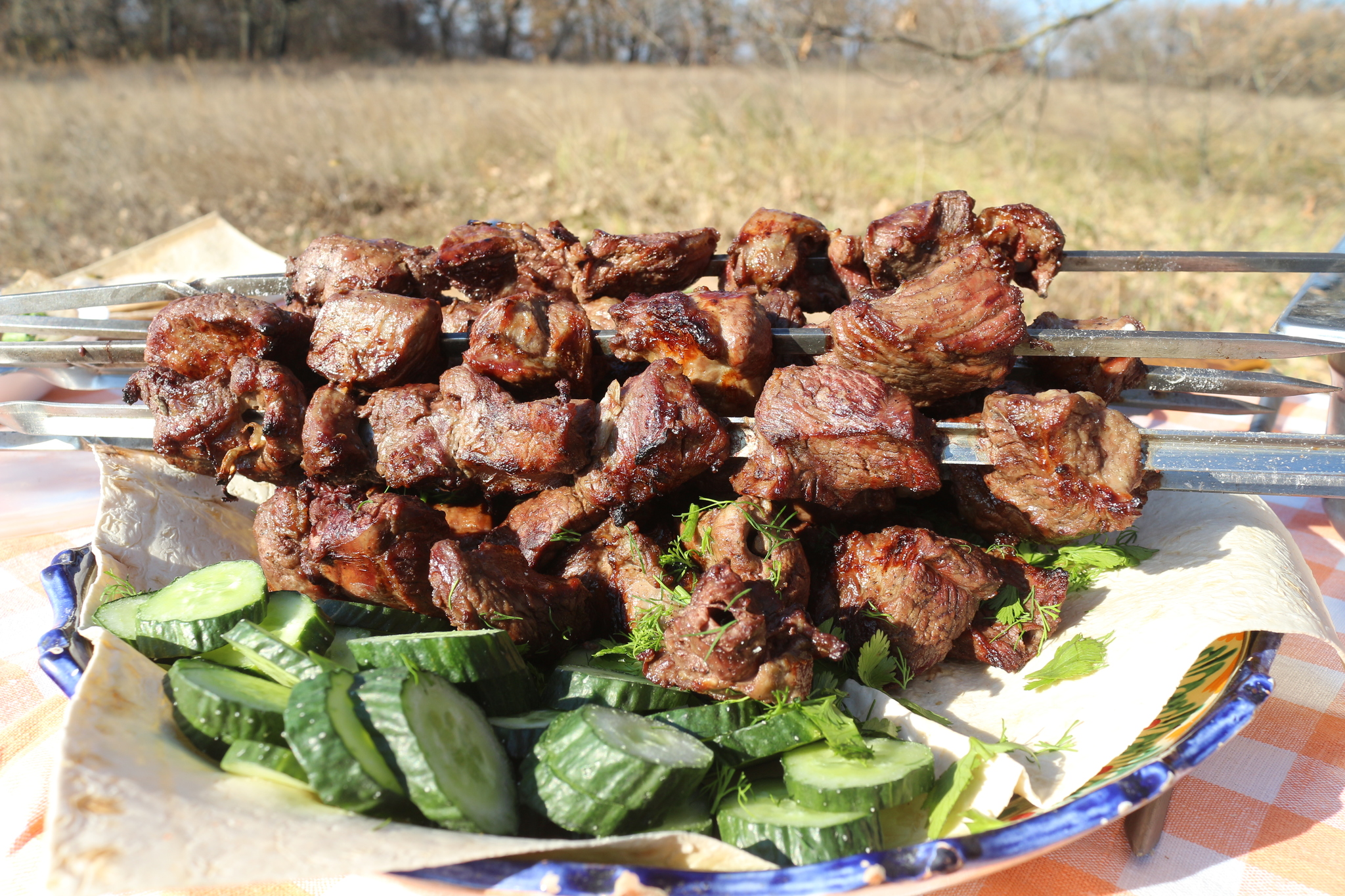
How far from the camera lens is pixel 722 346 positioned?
229 centimetres

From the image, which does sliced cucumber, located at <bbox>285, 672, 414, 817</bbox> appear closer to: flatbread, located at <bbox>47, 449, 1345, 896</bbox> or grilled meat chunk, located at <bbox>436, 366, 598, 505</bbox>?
flatbread, located at <bbox>47, 449, 1345, 896</bbox>

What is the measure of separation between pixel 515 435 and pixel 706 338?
63 cm

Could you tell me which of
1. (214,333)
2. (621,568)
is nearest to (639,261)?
(621,568)

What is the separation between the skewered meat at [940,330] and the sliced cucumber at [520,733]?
127 cm

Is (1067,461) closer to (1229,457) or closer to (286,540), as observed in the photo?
(1229,457)

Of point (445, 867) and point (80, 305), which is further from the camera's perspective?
point (80, 305)

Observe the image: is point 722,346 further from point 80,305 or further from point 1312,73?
point 1312,73

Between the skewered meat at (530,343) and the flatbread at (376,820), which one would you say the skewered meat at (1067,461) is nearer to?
the flatbread at (376,820)

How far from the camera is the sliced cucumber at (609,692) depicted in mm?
1874

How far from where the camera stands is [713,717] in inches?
71.4

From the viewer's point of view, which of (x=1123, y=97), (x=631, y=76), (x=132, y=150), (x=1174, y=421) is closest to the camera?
(x=1174, y=421)

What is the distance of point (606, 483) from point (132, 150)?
15.0m

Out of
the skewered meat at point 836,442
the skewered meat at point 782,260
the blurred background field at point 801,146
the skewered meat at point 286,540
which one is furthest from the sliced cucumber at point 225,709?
the blurred background field at point 801,146

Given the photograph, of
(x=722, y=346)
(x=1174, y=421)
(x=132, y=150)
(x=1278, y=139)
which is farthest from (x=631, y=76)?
(x=722, y=346)
